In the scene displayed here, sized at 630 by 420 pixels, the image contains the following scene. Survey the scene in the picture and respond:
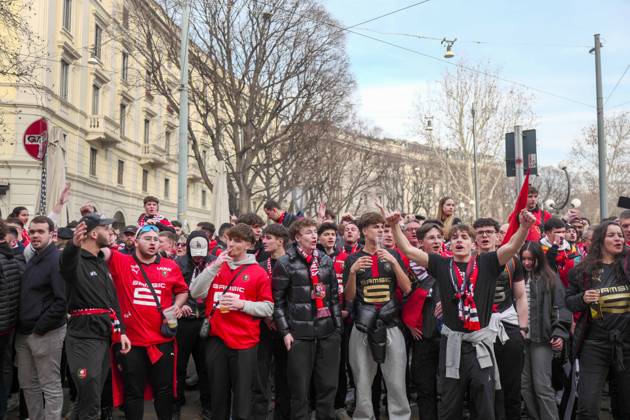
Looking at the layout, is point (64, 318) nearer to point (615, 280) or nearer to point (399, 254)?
point (399, 254)

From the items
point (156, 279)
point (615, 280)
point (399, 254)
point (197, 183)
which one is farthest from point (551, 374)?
point (197, 183)

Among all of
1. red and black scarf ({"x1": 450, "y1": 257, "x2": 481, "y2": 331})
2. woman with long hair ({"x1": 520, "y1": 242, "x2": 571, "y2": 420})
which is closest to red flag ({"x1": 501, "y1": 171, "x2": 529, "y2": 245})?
red and black scarf ({"x1": 450, "y1": 257, "x2": 481, "y2": 331})

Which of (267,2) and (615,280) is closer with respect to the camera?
(615,280)

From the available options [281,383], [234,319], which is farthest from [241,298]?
[281,383]

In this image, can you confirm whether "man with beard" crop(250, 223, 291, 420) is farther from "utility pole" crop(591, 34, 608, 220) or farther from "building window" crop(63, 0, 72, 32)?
"building window" crop(63, 0, 72, 32)

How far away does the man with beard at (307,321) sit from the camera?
18.7ft

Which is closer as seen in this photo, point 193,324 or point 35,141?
point 193,324

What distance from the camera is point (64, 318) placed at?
565cm

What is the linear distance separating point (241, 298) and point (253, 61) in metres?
15.5

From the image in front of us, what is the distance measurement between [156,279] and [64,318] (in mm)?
995

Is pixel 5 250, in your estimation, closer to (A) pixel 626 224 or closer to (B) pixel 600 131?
(A) pixel 626 224

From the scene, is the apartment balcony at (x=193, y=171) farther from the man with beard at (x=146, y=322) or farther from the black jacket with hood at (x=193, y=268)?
the man with beard at (x=146, y=322)

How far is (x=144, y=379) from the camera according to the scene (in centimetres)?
544

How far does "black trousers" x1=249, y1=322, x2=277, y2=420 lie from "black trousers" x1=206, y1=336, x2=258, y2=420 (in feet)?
1.06
